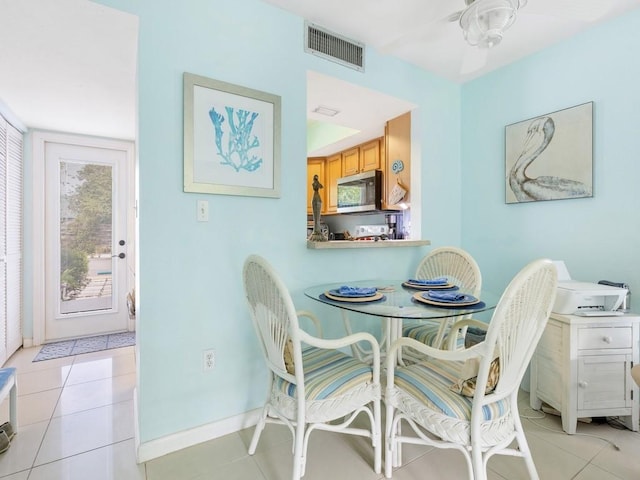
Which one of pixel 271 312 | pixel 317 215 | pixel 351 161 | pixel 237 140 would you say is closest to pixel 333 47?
pixel 237 140

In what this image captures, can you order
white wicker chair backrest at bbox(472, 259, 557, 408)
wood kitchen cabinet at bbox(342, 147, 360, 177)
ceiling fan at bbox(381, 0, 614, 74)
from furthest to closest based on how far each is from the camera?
wood kitchen cabinet at bbox(342, 147, 360, 177), ceiling fan at bbox(381, 0, 614, 74), white wicker chair backrest at bbox(472, 259, 557, 408)

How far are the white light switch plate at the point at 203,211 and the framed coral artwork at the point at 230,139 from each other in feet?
0.23

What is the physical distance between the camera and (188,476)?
150 cm

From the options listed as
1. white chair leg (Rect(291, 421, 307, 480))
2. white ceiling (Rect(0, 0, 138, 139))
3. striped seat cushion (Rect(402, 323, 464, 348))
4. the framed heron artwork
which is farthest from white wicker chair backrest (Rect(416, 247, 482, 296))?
white ceiling (Rect(0, 0, 138, 139))

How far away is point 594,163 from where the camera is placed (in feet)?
6.91

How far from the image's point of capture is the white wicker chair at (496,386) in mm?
1119

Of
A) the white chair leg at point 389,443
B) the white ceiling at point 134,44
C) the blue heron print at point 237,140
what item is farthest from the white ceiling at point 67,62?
the white chair leg at point 389,443

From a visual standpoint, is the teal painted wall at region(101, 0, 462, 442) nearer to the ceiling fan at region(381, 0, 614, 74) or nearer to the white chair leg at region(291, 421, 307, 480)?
the white chair leg at region(291, 421, 307, 480)

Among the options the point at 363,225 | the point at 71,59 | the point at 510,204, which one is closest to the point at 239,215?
the point at 71,59

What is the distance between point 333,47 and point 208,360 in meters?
2.10

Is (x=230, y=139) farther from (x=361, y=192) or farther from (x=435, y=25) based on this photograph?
(x=361, y=192)

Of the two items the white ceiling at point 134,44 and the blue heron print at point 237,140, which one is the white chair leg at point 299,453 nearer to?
the blue heron print at point 237,140

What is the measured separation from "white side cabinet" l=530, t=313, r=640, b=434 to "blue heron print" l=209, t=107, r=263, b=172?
6.63ft

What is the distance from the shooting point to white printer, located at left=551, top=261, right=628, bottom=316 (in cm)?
183
